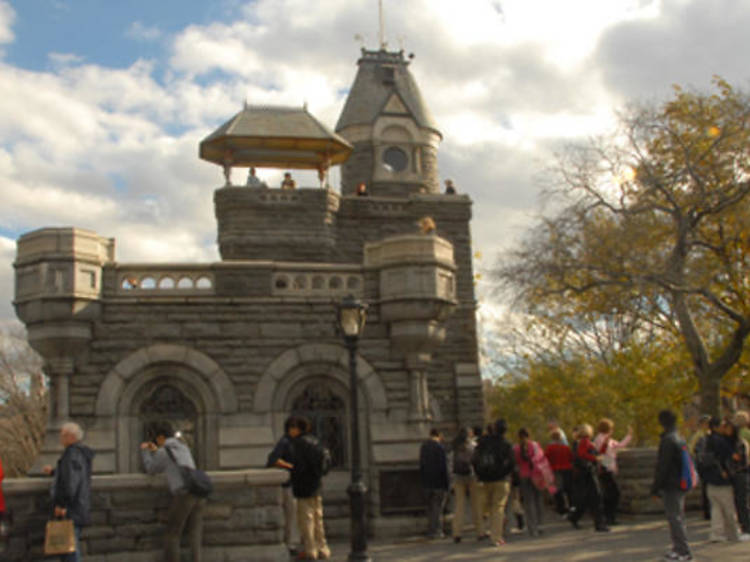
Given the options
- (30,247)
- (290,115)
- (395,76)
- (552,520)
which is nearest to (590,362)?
(395,76)

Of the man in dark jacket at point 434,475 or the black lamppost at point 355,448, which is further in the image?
the man in dark jacket at point 434,475

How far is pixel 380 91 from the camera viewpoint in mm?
30375

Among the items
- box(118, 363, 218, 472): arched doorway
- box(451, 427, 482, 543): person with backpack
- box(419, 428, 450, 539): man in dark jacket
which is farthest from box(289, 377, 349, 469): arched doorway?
box(451, 427, 482, 543): person with backpack

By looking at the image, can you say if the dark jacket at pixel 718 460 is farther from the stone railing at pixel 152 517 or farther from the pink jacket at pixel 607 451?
the stone railing at pixel 152 517

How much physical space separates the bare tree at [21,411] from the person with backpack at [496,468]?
26.8m

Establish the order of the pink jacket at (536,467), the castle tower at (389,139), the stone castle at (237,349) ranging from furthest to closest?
the castle tower at (389,139), the stone castle at (237,349), the pink jacket at (536,467)

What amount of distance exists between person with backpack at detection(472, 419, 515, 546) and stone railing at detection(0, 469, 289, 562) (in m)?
2.96

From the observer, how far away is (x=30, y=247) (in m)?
13.5

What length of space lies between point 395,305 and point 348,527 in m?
3.66

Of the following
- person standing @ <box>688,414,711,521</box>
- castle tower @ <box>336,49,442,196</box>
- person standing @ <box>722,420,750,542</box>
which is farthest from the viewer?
castle tower @ <box>336,49,442,196</box>

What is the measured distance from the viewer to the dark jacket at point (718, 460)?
1023 cm

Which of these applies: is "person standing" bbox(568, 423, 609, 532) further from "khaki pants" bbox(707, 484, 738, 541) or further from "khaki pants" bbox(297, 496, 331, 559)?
"khaki pants" bbox(297, 496, 331, 559)

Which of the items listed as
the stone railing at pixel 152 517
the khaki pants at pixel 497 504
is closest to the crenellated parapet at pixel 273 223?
the khaki pants at pixel 497 504

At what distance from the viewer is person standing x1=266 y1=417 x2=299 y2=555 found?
34.5ft
